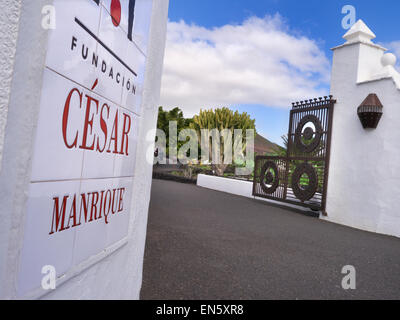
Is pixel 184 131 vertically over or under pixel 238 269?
over

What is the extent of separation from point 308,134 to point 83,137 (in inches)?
311

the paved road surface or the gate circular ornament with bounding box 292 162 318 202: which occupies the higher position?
the gate circular ornament with bounding box 292 162 318 202

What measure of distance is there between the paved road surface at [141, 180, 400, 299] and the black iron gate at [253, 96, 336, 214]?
4.57 feet

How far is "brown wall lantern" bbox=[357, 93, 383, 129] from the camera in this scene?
6.82 meters

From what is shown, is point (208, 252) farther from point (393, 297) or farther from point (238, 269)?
point (393, 297)

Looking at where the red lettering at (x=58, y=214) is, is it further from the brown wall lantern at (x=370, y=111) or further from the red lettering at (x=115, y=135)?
the brown wall lantern at (x=370, y=111)

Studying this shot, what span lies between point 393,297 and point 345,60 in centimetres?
646

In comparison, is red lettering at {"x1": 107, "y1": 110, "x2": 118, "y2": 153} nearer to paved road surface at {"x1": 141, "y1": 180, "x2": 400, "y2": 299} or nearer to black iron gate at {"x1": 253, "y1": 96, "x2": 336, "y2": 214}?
paved road surface at {"x1": 141, "y1": 180, "x2": 400, "y2": 299}

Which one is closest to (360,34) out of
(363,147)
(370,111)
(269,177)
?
(370,111)

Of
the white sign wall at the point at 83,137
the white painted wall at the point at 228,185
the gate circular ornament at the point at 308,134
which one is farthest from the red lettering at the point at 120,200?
the white painted wall at the point at 228,185

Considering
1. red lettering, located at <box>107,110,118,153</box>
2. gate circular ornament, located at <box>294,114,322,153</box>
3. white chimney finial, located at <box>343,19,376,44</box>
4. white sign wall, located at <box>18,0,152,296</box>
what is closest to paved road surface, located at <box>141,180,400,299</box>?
white sign wall, located at <box>18,0,152,296</box>

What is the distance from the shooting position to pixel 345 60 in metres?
7.92
